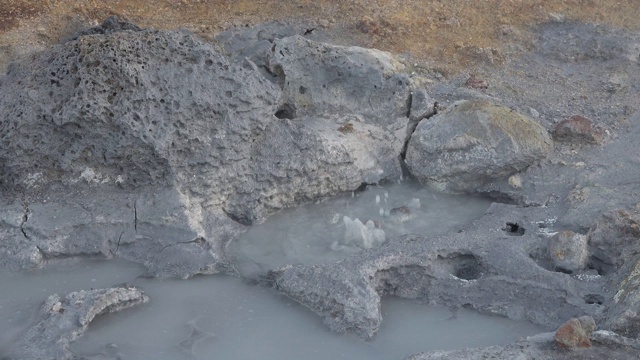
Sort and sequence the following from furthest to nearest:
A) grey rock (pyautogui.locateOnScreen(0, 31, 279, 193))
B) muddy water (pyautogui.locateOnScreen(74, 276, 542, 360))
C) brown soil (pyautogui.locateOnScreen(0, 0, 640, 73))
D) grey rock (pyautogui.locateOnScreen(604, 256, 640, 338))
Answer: brown soil (pyautogui.locateOnScreen(0, 0, 640, 73)) → grey rock (pyautogui.locateOnScreen(0, 31, 279, 193)) → muddy water (pyautogui.locateOnScreen(74, 276, 542, 360)) → grey rock (pyautogui.locateOnScreen(604, 256, 640, 338))

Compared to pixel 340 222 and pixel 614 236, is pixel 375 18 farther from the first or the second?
pixel 614 236

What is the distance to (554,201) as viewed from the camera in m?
7.23

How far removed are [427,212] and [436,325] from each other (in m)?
1.40

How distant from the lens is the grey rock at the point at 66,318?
5656mm

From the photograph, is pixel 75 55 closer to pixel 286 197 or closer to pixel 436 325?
pixel 286 197

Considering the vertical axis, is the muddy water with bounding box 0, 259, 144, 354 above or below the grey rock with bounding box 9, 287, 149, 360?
below

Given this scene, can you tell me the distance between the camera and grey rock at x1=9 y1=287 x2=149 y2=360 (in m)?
5.66

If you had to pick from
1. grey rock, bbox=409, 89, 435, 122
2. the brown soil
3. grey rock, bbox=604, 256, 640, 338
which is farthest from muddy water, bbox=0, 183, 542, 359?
the brown soil

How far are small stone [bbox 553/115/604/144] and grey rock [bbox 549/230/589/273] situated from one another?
170cm

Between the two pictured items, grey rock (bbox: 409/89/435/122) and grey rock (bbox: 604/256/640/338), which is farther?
grey rock (bbox: 409/89/435/122)

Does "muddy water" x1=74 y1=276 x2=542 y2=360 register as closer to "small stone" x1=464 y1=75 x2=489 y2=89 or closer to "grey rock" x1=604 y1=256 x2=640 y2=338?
"grey rock" x1=604 y1=256 x2=640 y2=338

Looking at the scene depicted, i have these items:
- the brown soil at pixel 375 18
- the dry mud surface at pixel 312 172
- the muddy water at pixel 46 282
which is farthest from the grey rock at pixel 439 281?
→ the brown soil at pixel 375 18

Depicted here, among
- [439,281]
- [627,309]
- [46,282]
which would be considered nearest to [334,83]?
[439,281]

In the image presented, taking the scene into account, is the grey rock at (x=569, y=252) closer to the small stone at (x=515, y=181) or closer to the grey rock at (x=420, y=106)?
the small stone at (x=515, y=181)
